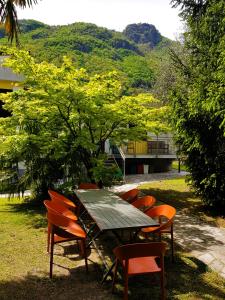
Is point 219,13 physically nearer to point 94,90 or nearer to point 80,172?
point 94,90

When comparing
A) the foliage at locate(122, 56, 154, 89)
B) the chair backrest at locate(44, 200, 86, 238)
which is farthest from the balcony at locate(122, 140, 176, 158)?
the foliage at locate(122, 56, 154, 89)

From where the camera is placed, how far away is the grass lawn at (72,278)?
17.0ft

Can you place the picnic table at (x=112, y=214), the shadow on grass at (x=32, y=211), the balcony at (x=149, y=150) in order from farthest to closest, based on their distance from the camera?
1. the balcony at (x=149, y=150)
2. the shadow on grass at (x=32, y=211)
3. the picnic table at (x=112, y=214)

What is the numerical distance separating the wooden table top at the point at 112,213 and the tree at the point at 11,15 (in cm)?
395

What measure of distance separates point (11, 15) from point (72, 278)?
17.2ft

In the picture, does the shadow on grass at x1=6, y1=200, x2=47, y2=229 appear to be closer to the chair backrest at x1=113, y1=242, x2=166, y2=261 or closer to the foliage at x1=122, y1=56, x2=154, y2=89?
the chair backrest at x1=113, y1=242, x2=166, y2=261

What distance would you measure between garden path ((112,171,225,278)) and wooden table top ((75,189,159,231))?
1.64 metres

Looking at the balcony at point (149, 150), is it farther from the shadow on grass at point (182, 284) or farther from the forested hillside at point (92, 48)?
the forested hillside at point (92, 48)

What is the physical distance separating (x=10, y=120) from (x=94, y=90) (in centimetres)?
340

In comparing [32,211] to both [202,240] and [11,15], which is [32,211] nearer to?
[202,240]

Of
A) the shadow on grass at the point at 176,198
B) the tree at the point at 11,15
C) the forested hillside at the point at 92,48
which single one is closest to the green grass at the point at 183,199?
the shadow on grass at the point at 176,198

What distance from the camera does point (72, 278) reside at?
19.2 feet

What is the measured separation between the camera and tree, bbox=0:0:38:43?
6676mm

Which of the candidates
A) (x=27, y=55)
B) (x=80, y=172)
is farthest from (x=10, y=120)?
(x=80, y=172)
